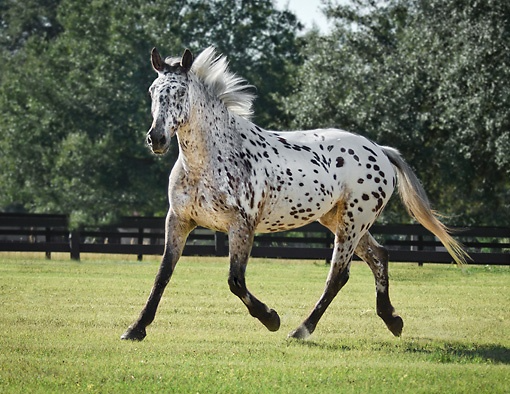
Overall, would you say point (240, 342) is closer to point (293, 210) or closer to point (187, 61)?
point (293, 210)

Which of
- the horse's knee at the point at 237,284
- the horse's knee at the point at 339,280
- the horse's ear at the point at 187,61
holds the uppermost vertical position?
the horse's ear at the point at 187,61

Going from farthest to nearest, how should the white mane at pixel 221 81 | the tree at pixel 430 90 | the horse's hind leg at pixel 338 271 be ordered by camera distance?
the tree at pixel 430 90, the horse's hind leg at pixel 338 271, the white mane at pixel 221 81

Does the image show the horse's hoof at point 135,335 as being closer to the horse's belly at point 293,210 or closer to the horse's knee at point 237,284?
the horse's knee at point 237,284

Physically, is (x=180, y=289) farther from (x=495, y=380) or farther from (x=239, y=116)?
(x=495, y=380)

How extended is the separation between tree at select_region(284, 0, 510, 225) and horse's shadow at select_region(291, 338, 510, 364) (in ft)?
57.8

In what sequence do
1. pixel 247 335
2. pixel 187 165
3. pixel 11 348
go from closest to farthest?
pixel 11 348 → pixel 187 165 → pixel 247 335

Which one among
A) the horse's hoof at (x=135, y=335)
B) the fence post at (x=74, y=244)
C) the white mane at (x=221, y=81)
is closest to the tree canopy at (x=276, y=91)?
the fence post at (x=74, y=244)

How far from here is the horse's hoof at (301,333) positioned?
1013 cm

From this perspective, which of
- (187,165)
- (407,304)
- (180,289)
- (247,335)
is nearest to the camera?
(187,165)

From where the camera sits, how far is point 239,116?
1047 centimetres

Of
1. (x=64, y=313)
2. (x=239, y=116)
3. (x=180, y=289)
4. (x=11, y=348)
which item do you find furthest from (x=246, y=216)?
(x=180, y=289)

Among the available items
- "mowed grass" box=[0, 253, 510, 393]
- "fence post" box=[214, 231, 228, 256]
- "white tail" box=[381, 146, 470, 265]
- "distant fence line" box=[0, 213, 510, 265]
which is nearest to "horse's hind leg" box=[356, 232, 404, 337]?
"mowed grass" box=[0, 253, 510, 393]

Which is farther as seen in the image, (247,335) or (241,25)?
(241,25)

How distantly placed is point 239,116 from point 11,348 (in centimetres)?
324
